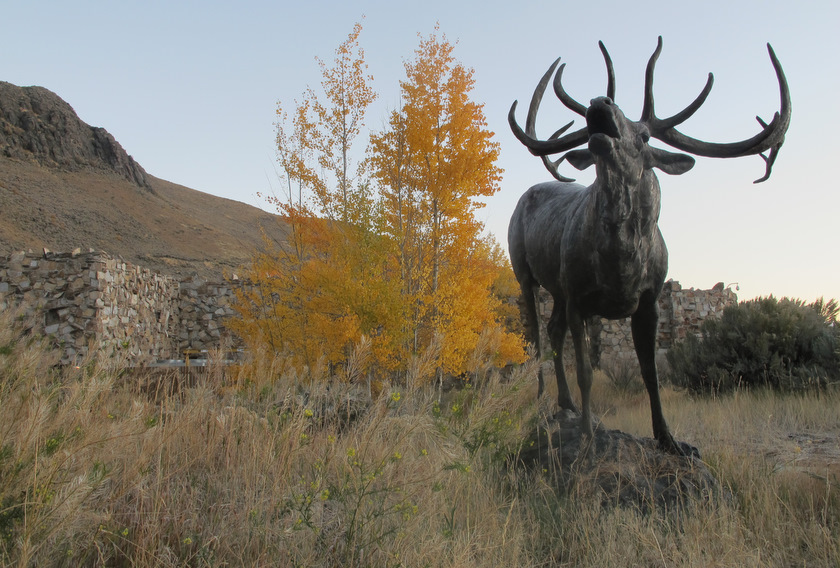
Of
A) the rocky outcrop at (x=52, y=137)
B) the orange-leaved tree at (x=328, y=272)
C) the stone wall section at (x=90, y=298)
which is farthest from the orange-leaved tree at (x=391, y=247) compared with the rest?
the rocky outcrop at (x=52, y=137)

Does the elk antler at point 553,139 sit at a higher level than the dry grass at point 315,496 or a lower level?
higher

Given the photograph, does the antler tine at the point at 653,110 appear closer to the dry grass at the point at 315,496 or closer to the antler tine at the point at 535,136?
the antler tine at the point at 535,136

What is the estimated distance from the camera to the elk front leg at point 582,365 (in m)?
3.90

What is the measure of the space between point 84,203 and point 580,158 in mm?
44881

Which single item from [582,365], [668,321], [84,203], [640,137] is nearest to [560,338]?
[582,365]

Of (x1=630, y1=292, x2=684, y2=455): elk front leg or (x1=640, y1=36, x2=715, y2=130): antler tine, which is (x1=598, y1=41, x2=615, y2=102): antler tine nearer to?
(x1=640, y1=36, x2=715, y2=130): antler tine

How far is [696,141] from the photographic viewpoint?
3.74m

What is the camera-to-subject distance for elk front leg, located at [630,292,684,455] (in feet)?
13.0

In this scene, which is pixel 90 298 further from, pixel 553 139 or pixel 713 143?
pixel 713 143

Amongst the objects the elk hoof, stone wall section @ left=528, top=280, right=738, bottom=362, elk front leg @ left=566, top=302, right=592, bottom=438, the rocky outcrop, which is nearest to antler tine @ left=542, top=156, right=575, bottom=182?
elk front leg @ left=566, top=302, right=592, bottom=438

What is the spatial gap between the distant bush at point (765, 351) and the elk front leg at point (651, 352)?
15.6 feet

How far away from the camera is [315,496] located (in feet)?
8.70

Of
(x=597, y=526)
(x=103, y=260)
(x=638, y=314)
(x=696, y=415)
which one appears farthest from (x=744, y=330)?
(x=103, y=260)

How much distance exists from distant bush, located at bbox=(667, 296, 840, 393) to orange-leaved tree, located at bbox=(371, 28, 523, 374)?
10.4 ft
